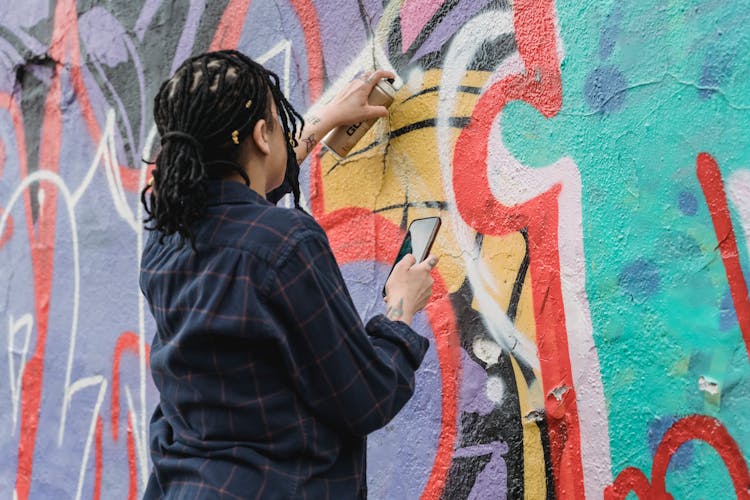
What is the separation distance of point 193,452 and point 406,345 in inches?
16.0

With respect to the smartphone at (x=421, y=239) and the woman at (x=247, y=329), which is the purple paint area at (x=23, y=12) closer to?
the woman at (x=247, y=329)

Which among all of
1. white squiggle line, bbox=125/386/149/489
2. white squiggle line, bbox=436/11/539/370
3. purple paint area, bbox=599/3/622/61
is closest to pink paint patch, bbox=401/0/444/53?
white squiggle line, bbox=436/11/539/370

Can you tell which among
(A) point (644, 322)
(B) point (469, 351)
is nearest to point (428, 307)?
(B) point (469, 351)

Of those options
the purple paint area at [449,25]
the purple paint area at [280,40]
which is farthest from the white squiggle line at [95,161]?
the purple paint area at [449,25]

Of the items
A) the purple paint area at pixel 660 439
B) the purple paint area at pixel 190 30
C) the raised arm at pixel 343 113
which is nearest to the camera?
the purple paint area at pixel 660 439

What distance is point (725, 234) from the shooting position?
1594mm

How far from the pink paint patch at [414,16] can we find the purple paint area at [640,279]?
0.82m

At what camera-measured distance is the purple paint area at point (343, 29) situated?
2.29 m

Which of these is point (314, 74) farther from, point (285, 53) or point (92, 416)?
point (92, 416)

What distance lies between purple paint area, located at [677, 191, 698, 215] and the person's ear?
795 mm

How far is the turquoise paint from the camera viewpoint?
1.60 metres

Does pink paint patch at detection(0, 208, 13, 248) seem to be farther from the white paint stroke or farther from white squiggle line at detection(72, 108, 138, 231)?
the white paint stroke

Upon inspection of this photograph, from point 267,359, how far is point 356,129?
33.5 inches

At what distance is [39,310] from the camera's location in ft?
11.3
